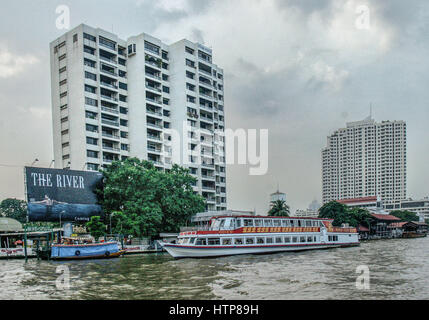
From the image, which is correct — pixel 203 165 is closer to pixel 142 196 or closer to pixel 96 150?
pixel 96 150

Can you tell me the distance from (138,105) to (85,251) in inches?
1167

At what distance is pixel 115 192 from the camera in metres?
42.5

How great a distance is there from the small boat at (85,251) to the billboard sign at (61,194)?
8167mm

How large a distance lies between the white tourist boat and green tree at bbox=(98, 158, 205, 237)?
694 cm

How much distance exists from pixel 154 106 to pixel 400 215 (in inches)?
2709

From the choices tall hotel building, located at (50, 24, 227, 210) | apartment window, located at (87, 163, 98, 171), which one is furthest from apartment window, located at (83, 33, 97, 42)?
apartment window, located at (87, 163, 98, 171)

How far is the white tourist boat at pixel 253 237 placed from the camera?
32344 mm

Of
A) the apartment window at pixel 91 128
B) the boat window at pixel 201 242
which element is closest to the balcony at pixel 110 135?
the apartment window at pixel 91 128

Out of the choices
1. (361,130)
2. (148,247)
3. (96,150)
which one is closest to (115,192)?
(148,247)

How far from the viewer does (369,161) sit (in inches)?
5015

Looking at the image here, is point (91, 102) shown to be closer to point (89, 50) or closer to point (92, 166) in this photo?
point (89, 50)

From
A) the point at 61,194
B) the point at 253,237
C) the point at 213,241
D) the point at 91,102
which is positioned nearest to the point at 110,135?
the point at 91,102
